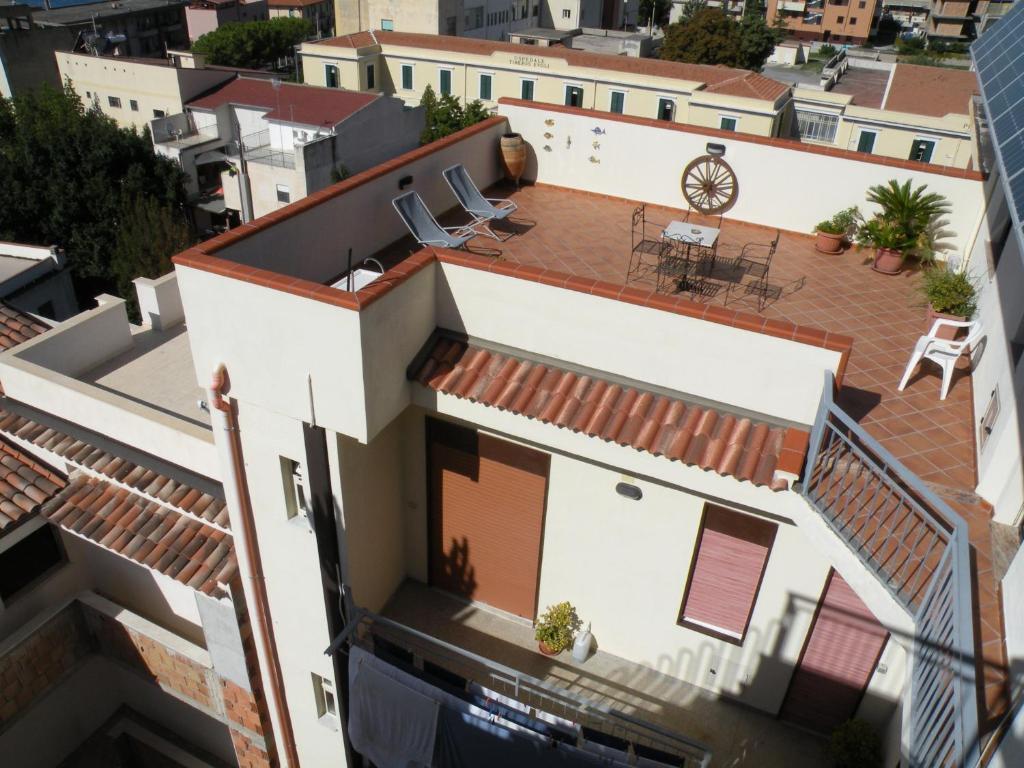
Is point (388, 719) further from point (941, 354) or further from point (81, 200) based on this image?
point (81, 200)

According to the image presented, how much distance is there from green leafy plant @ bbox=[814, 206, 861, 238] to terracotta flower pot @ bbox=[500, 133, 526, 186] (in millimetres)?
5166

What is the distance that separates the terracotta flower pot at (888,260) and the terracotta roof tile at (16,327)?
14.8 meters

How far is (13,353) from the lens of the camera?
11.5 meters

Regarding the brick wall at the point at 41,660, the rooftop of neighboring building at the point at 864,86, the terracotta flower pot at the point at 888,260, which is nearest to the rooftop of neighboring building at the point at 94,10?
the rooftop of neighboring building at the point at 864,86

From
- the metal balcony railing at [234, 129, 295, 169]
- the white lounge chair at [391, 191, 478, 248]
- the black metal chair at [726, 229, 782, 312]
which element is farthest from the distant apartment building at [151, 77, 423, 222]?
the black metal chair at [726, 229, 782, 312]

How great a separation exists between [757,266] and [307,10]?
95.3 m

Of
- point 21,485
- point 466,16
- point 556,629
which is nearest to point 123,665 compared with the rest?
point 21,485

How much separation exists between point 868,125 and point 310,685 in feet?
130

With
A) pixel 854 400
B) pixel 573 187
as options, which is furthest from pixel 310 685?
pixel 573 187

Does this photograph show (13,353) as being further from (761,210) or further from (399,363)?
(761,210)

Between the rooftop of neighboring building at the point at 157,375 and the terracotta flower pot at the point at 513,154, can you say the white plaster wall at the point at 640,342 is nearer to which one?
the rooftop of neighboring building at the point at 157,375

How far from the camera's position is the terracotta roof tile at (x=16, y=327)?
13383mm

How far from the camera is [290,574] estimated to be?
9047 millimetres

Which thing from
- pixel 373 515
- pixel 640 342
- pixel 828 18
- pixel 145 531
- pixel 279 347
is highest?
pixel 640 342
